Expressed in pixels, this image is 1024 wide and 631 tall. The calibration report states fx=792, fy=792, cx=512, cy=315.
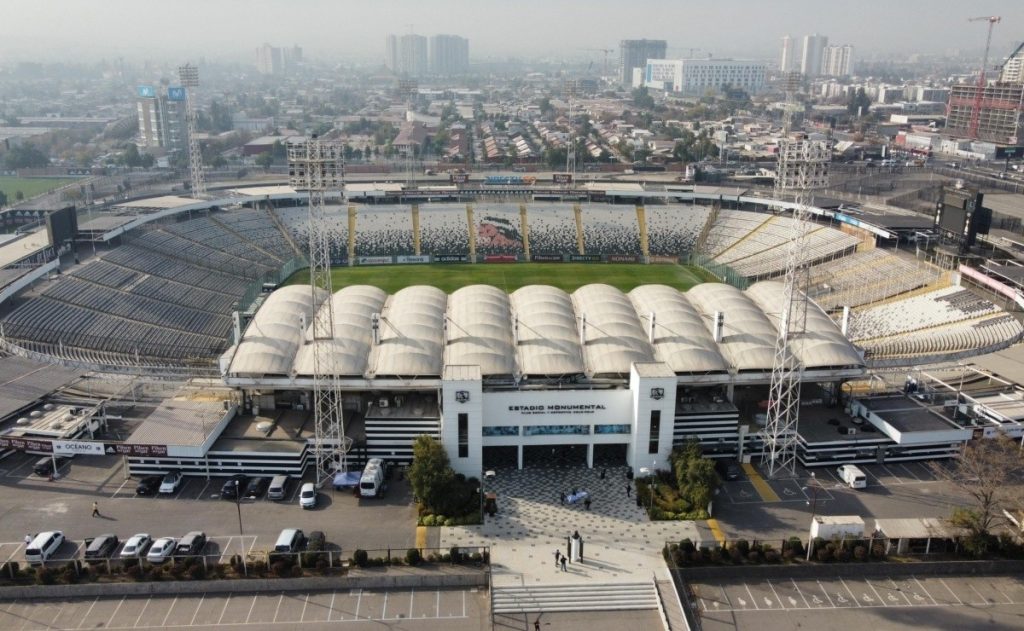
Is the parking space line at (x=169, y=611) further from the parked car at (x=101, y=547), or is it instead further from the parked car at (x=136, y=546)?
the parked car at (x=101, y=547)

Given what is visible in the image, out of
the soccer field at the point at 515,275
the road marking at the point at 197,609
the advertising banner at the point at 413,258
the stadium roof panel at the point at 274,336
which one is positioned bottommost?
the road marking at the point at 197,609

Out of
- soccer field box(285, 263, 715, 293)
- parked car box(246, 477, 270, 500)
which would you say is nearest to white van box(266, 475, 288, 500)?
parked car box(246, 477, 270, 500)

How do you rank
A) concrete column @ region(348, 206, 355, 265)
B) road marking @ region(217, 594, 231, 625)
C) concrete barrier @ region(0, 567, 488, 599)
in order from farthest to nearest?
1. concrete column @ region(348, 206, 355, 265)
2. concrete barrier @ region(0, 567, 488, 599)
3. road marking @ region(217, 594, 231, 625)

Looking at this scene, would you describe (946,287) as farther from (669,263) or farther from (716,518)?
(716,518)

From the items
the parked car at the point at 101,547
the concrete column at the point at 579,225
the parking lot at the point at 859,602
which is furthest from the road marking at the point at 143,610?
the concrete column at the point at 579,225

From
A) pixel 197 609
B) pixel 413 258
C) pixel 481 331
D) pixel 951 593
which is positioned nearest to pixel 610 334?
pixel 481 331

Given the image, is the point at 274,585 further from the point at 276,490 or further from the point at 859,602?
the point at 859,602

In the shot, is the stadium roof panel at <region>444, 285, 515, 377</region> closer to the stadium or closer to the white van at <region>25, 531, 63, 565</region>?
the stadium
